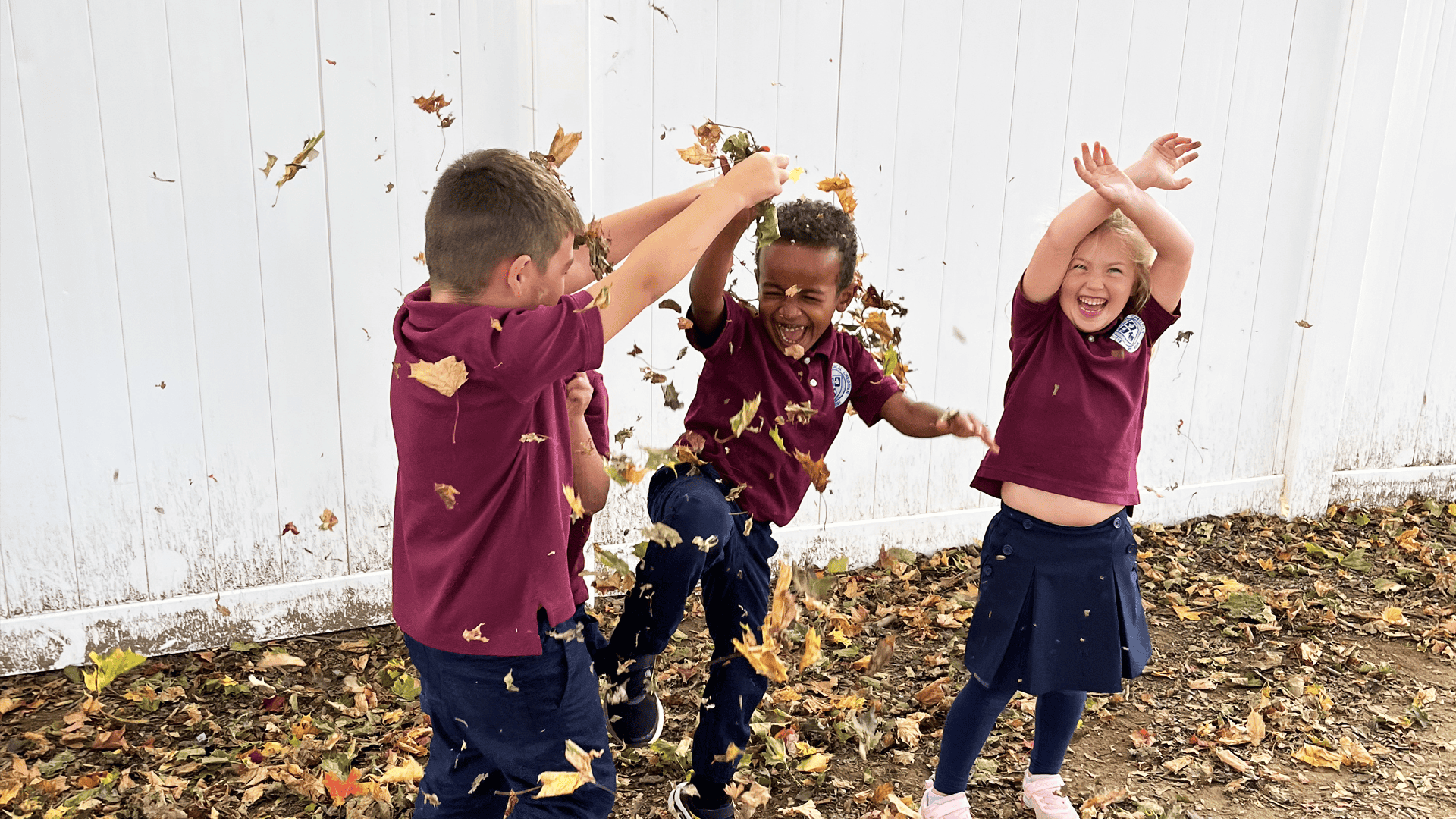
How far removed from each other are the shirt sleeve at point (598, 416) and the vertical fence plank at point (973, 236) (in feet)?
7.28

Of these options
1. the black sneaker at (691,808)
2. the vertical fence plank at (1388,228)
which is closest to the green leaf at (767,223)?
the black sneaker at (691,808)

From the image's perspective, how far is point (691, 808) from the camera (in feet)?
8.72

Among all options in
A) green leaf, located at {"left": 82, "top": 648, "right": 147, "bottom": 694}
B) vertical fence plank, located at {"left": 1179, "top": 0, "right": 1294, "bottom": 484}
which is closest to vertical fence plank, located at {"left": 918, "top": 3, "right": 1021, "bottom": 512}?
vertical fence plank, located at {"left": 1179, "top": 0, "right": 1294, "bottom": 484}

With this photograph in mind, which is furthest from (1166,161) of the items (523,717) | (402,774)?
(402,774)

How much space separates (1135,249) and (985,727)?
4.27 ft

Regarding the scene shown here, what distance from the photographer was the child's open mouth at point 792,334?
246cm

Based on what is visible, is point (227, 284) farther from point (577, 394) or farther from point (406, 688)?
point (577, 394)

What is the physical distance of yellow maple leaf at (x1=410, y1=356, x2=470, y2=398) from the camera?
1.72 m

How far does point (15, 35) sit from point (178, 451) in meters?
1.47

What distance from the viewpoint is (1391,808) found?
9.64ft

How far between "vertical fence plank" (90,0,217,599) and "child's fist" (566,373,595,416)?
217 centimetres

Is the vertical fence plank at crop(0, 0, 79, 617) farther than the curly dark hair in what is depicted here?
Yes

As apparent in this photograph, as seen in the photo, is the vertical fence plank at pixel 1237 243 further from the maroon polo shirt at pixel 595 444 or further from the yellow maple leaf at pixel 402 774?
the yellow maple leaf at pixel 402 774

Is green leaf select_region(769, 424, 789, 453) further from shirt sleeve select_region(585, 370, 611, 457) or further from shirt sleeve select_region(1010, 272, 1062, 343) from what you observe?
shirt sleeve select_region(1010, 272, 1062, 343)
